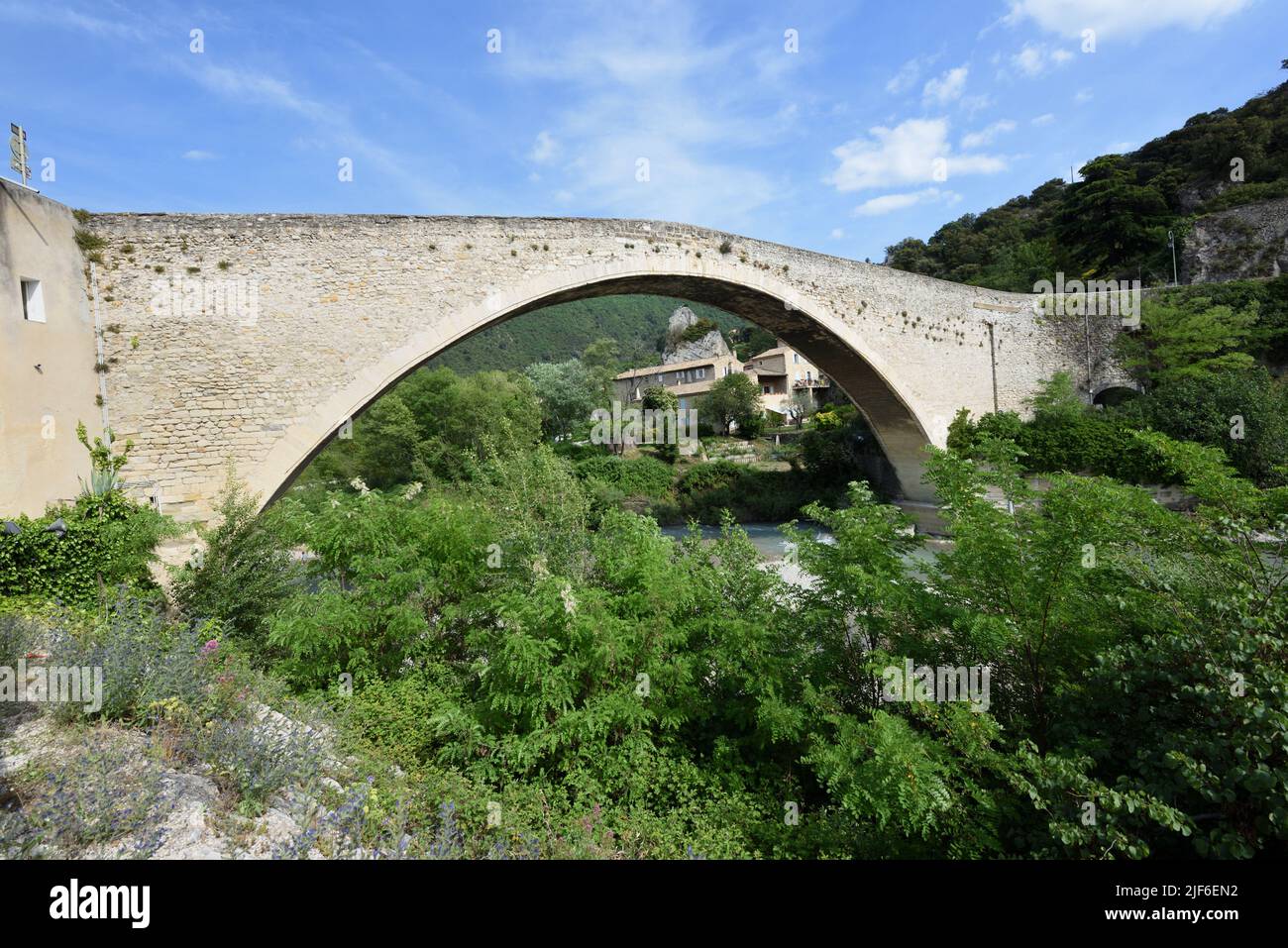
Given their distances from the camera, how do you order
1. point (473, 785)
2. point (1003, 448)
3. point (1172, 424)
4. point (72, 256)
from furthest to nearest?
point (1172, 424) < point (72, 256) < point (1003, 448) < point (473, 785)

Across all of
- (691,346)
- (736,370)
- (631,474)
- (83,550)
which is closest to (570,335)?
(691,346)

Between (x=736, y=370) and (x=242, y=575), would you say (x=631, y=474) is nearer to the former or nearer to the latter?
(x=736, y=370)

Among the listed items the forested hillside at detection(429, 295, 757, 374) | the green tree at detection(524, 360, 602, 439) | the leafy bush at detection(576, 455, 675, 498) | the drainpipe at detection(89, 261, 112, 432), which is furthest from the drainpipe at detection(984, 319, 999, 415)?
the forested hillside at detection(429, 295, 757, 374)

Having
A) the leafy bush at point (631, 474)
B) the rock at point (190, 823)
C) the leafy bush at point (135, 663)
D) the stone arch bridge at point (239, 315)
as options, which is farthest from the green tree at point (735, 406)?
the rock at point (190, 823)

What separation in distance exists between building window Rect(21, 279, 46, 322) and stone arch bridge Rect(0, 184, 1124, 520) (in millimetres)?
71

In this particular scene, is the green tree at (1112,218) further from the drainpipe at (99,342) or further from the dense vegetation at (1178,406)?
the drainpipe at (99,342)

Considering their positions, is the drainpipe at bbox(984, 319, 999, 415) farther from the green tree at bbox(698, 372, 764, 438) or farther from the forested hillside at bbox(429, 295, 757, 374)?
the forested hillside at bbox(429, 295, 757, 374)

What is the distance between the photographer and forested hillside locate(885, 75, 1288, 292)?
27.3m

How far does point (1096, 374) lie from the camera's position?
69.6 ft

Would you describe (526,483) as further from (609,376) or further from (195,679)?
(609,376)

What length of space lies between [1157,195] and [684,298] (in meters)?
28.1

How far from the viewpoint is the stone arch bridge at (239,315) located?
750 centimetres
